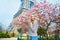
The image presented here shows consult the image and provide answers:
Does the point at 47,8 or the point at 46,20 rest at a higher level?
the point at 47,8

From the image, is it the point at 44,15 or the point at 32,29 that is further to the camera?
the point at 44,15

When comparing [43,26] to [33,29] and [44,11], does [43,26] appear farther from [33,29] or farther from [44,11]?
[33,29]

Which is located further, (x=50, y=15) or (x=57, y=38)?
(x=50, y=15)

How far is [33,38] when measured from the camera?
13.1 ft

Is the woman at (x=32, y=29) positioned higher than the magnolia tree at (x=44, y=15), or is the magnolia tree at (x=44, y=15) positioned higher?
the magnolia tree at (x=44, y=15)

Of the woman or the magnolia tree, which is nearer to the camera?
the woman

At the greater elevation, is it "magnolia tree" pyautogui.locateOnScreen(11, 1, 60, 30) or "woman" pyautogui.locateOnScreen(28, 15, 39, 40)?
"magnolia tree" pyautogui.locateOnScreen(11, 1, 60, 30)

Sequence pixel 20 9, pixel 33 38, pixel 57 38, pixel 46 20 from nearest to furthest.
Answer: pixel 33 38
pixel 57 38
pixel 46 20
pixel 20 9

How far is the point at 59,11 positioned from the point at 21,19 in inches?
65.4

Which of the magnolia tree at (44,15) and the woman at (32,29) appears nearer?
the woman at (32,29)

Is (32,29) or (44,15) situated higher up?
(44,15)

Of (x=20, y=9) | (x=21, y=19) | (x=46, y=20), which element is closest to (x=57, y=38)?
(x=46, y=20)

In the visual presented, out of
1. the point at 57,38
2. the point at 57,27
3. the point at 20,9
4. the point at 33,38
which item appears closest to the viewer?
the point at 33,38

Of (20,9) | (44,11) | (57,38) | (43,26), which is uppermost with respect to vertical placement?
(20,9)
